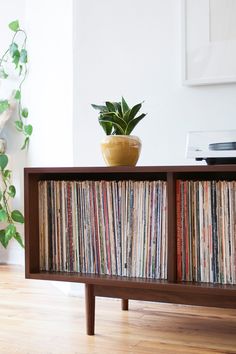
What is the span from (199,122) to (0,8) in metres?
1.49

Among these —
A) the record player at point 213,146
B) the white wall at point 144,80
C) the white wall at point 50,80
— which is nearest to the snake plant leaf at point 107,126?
the record player at point 213,146

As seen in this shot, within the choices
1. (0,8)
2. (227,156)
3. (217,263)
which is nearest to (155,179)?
(227,156)

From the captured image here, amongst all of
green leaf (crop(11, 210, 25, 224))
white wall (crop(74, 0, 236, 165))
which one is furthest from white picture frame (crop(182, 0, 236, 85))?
green leaf (crop(11, 210, 25, 224))

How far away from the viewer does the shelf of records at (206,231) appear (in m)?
1.44

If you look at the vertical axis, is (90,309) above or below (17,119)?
below

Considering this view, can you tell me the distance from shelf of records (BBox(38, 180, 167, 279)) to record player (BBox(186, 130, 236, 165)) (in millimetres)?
203

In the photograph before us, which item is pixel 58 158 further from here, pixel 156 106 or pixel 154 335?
pixel 154 335

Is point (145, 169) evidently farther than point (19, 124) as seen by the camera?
No

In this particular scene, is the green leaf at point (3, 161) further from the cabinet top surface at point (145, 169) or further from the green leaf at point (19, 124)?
the cabinet top surface at point (145, 169)

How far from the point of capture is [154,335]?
1614 mm

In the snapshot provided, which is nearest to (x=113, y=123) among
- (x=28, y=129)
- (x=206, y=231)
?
(x=206, y=231)

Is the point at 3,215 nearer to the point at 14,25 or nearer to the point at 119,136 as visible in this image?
the point at 14,25

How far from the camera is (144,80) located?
2.05 metres

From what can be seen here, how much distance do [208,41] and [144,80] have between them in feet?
0.91
